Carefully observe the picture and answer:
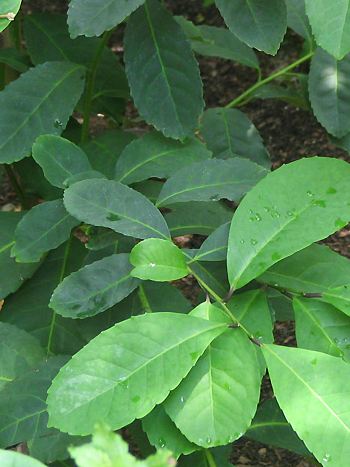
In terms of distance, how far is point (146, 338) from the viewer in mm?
918

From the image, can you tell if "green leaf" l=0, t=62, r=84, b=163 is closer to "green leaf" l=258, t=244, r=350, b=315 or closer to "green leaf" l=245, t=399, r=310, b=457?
"green leaf" l=258, t=244, r=350, b=315

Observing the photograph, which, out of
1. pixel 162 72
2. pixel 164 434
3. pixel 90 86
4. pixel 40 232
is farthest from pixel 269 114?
pixel 164 434

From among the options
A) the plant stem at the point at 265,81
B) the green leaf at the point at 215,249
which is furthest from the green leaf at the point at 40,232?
the plant stem at the point at 265,81

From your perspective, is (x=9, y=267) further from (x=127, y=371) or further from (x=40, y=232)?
(x=127, y=371)

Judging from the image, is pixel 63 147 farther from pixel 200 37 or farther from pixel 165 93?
pixel 200 37

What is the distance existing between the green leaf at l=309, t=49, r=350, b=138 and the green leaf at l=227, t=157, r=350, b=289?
1.92ft

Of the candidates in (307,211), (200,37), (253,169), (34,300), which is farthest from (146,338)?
(200,37)

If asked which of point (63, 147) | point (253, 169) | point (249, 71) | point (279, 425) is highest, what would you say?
point (63, 147)

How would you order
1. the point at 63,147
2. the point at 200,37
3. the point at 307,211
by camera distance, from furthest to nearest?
the point at 200,37
the point at 63,147
the point at 307,211

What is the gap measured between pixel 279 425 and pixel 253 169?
1.51 feet

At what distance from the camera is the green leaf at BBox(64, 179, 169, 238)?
1087 millimetres

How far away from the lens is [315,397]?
0.89 m

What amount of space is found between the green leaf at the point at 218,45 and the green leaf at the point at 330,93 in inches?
9.3

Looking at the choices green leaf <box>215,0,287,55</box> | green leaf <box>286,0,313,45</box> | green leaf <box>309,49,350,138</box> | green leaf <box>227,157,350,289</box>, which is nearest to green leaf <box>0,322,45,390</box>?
green leaf <box>227,157,350,289</box>
